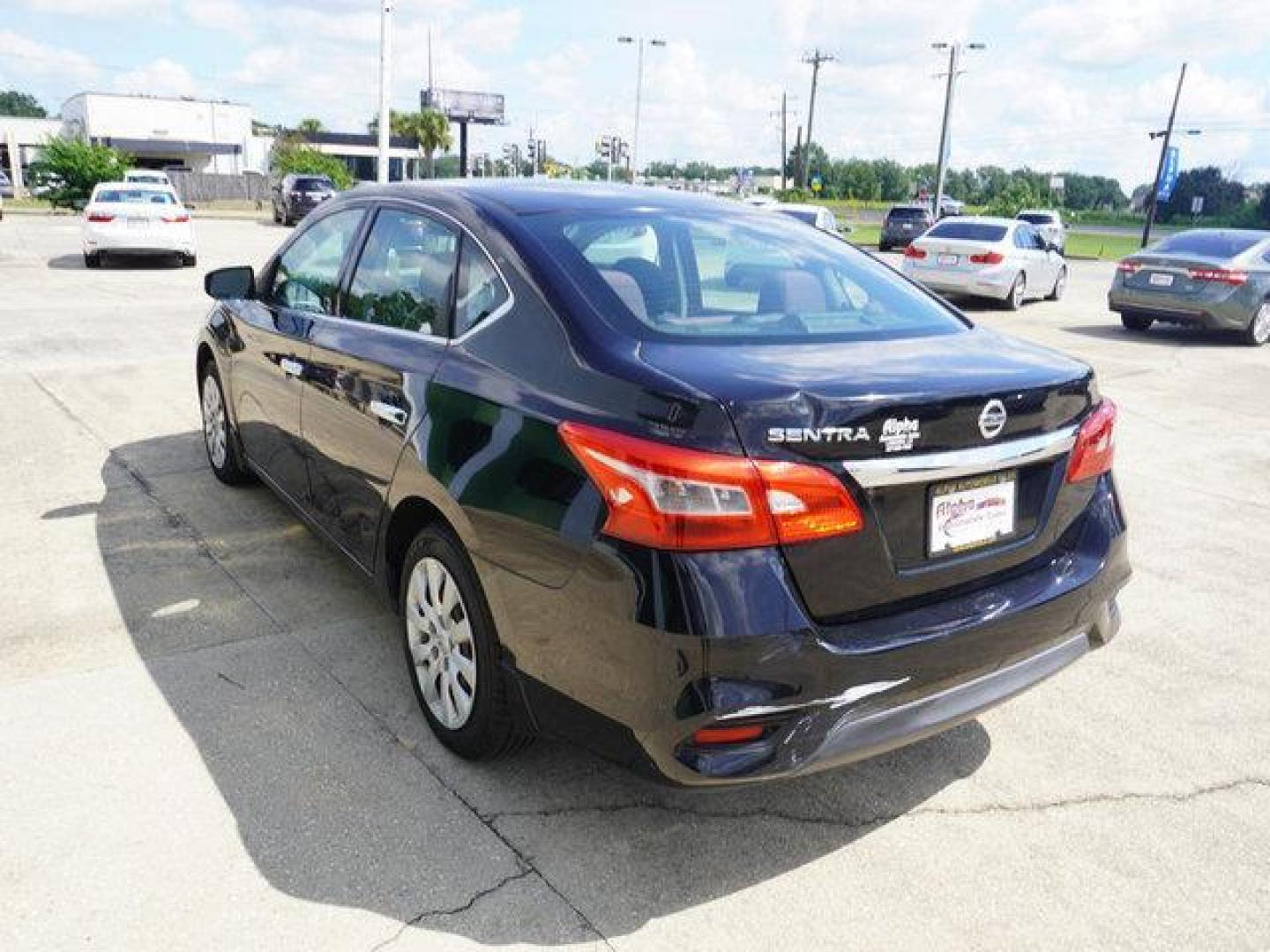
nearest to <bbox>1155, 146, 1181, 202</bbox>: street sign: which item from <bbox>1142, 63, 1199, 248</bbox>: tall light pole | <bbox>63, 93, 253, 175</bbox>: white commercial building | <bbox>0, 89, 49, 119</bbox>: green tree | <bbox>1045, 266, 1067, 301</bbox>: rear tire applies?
<bbox>1142, 63, 1199, 248</bbox>: tall light pole

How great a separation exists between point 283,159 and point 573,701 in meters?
58.8

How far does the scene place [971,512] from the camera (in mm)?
2570

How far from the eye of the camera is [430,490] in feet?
9.76

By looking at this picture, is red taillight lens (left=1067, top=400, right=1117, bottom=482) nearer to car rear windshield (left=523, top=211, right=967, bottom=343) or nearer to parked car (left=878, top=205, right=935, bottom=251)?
car rear windshield (left=523, top=211, right=967, bottom=343)

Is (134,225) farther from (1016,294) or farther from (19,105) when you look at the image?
(19,105)

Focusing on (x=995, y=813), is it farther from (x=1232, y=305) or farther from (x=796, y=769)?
(x=1232, y=305)

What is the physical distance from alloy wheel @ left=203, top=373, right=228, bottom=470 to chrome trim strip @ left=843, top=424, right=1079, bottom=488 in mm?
3997

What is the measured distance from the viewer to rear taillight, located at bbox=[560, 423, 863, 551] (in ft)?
7.34

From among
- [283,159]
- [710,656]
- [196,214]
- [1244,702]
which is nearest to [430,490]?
[710,656]

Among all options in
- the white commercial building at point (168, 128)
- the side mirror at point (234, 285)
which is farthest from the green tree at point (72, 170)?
the side mirror at point (234, 285)

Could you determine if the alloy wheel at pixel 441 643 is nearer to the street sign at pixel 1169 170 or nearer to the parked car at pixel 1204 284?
the parked car at pixel 1204 284

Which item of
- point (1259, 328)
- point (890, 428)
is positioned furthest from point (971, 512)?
point (1259, 328)

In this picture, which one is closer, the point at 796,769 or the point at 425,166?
the point at 796,769

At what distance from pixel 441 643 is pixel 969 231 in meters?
15.8
